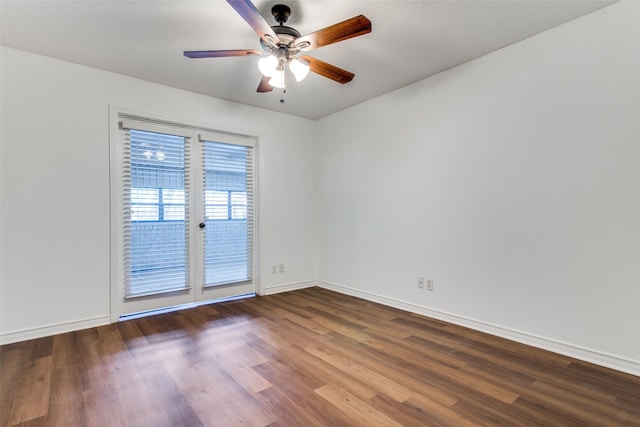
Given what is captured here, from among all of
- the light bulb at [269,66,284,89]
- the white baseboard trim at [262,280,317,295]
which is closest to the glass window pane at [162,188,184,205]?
the white baseboard trim at [262,280,317,295]

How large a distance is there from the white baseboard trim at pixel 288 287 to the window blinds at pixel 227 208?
311 millimetres

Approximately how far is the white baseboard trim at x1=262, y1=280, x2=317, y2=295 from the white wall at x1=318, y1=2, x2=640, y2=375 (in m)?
1.18

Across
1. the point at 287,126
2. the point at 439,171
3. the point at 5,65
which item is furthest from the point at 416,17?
the point at 5,65

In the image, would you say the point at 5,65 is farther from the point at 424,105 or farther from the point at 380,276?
the point at 380,276

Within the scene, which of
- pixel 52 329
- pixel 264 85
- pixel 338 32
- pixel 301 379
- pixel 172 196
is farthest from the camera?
pixel 172 196

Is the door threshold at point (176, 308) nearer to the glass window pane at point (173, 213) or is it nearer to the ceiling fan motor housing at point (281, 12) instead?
the glass window pane at point (173, 213)

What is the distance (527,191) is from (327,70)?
1967 millimetres

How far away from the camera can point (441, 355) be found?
2.38 metres

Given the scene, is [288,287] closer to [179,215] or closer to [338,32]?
[179,215]

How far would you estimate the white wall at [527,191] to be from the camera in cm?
215

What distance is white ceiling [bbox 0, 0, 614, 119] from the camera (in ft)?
7.06

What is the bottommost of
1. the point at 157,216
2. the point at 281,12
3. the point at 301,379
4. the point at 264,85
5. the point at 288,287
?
the point at 301,379

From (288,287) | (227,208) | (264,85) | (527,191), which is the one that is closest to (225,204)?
(227,208)

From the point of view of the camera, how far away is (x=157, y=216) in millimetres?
3471
